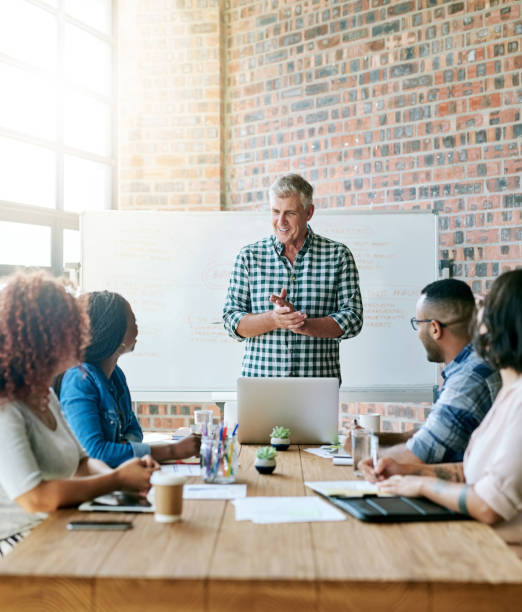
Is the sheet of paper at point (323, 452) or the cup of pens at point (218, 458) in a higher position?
the cup of pens at point (218, 458)

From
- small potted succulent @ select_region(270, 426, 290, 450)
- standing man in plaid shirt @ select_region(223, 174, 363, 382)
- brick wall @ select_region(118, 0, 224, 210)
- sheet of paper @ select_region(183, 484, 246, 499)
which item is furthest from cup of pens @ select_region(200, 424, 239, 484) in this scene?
brick wall @ select_region(118, 0, 224, 210)

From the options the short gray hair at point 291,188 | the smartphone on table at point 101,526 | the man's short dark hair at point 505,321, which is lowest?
the smartphone on table at point 101,526

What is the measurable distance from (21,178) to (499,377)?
3.46 meters

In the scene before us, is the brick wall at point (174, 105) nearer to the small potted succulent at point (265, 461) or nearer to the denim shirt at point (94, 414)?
the denim shirt at point (94, 414)

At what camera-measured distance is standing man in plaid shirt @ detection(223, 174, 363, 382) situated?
3.04 metres

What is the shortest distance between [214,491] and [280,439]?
1.92 ft

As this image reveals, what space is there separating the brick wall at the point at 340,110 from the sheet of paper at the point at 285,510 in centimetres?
277

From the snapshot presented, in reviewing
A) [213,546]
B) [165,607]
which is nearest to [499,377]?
[213,546]

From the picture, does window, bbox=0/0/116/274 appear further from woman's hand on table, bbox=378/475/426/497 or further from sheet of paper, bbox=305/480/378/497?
woman's hand on table, bbox=378/475/426/497

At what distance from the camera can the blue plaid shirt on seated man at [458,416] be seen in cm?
187

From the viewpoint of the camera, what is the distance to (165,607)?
46.3 inches

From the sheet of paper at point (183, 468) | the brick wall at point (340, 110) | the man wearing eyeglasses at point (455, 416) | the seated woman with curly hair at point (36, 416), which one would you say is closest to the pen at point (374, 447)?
the man wearing eyeglasses at point (455, 416)

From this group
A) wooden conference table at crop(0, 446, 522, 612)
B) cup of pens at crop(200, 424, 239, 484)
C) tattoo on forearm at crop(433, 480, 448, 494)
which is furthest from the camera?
cup of pens at crop(200, 424, 239, 484)

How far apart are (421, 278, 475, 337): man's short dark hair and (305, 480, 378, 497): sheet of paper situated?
22.4 inches
